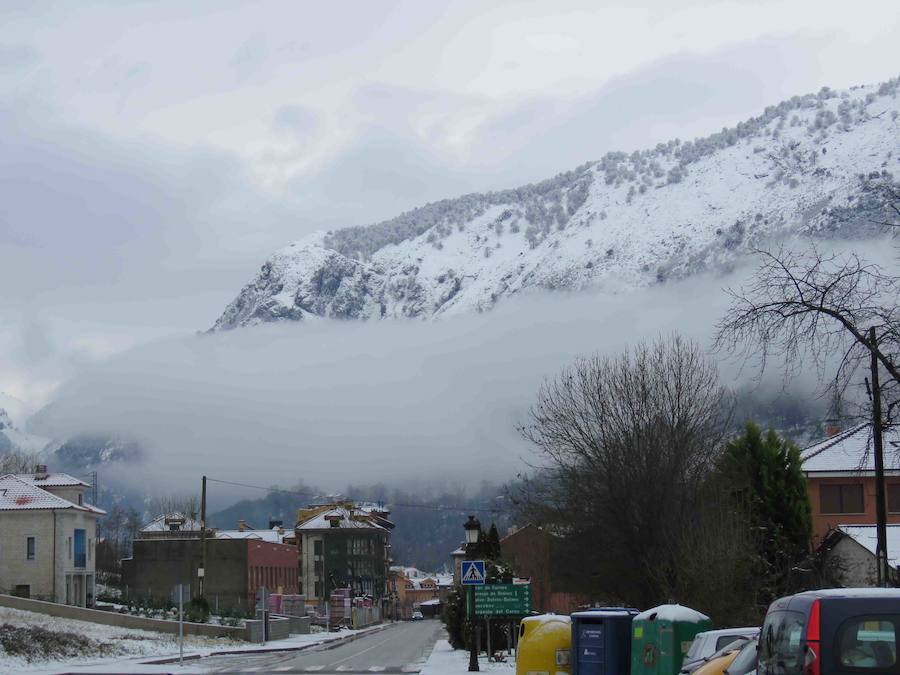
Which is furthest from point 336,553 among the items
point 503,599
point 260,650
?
point 503,599

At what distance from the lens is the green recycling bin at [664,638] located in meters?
22.9

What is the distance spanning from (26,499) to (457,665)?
45.7 meters

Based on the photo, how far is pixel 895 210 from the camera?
1770 centimetres

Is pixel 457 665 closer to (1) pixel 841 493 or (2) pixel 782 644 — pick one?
(1) pixel 841 493

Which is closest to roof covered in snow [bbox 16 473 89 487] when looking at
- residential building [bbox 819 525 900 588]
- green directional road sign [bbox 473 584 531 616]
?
residential building [bbox 819 525 900 588]

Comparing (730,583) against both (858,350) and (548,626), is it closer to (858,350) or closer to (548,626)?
(548,626)

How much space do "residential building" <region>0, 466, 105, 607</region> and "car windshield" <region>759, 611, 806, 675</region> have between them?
68693 millimetres

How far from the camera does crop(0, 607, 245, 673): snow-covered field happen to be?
40625 millimetres

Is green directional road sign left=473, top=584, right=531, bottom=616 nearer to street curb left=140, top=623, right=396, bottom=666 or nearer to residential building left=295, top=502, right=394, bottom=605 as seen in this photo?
street curb left=140, top=623, right=396, bottom=666

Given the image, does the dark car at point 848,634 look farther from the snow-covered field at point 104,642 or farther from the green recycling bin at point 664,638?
the snow-covered field at point 104,642

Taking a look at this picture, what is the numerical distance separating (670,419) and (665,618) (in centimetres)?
2006

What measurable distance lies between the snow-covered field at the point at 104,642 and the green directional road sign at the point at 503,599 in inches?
508

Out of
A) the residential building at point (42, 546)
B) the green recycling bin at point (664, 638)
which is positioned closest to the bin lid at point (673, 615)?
the green recycling bin at point (664, 638)

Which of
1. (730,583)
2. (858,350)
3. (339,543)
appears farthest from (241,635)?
(339,543)
